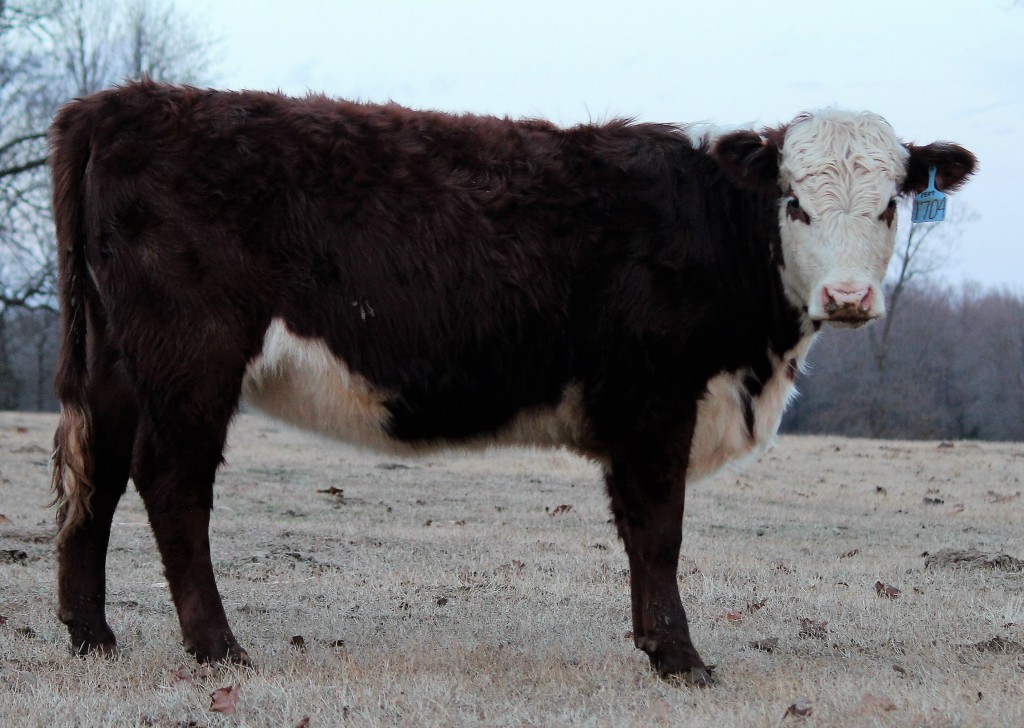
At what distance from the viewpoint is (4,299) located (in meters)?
28.9

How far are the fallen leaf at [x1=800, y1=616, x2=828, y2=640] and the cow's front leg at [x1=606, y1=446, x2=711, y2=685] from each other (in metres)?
1.02

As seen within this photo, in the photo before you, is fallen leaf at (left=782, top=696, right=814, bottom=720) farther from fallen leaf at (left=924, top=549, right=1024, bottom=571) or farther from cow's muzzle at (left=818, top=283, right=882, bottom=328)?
fallen leaf at (left=924, top=549, right=1024, bottom=571)

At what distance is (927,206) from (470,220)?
2.38 meters

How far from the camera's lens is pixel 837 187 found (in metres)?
5.15

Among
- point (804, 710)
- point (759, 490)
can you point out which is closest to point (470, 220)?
point (804, 710)

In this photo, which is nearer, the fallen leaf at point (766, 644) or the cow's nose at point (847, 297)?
the cow's nose at point (847, 297)

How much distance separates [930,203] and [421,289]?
8.76 feet

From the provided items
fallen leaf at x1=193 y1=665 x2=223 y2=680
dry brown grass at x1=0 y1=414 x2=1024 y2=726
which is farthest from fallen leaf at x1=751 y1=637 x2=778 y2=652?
fallen leaf at x1=193 y1=665 x2=223 y2=680

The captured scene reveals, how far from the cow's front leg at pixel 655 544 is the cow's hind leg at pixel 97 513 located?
258 cm

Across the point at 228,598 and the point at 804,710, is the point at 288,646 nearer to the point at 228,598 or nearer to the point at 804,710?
the point at 228,598

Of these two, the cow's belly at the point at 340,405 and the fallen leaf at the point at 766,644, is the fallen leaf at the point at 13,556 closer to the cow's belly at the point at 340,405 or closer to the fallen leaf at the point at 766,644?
the cow's belly at the point at 340,405

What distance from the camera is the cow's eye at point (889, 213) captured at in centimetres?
519

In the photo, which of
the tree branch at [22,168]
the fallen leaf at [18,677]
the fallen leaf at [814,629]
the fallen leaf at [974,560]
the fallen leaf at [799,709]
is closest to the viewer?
the fallen leaf at [799,709]

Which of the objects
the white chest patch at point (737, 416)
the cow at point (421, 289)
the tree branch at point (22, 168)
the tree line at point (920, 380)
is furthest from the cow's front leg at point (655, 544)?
the tree line at point (920, 380)
